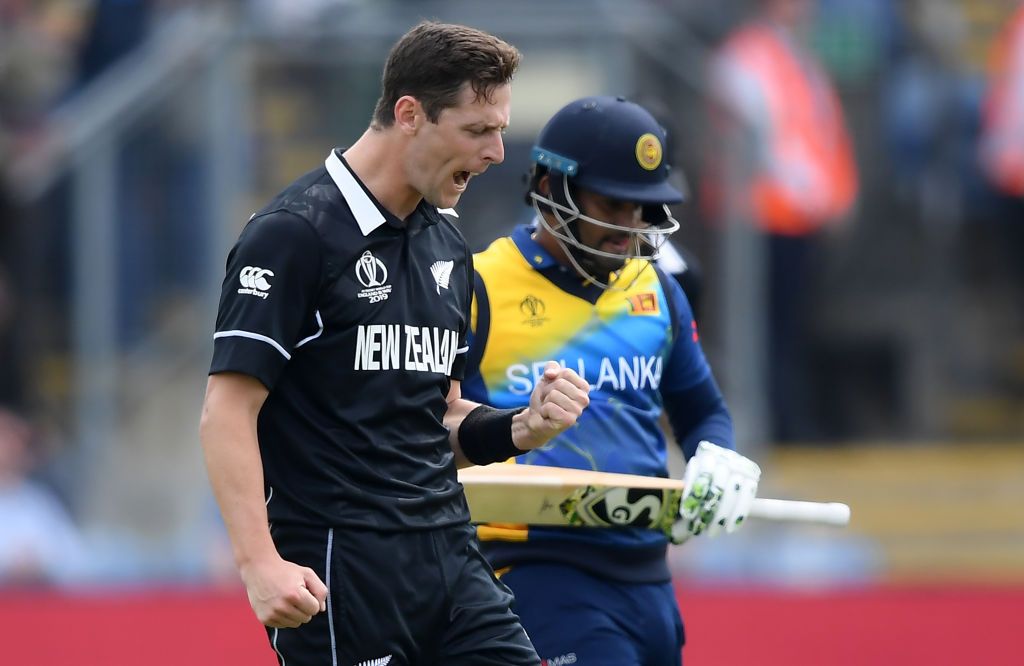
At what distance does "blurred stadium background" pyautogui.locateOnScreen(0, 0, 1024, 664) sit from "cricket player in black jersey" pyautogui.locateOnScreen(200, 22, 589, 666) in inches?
135

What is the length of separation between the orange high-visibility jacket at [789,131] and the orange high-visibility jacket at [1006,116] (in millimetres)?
1081

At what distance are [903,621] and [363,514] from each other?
4.65 m

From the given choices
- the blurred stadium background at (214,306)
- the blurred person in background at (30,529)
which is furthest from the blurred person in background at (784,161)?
the blurred person in background at (30,529)

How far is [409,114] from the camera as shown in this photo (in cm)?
334

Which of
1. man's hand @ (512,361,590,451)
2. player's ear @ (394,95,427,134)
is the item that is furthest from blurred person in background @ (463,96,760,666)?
player's ear @ (394,95,427,134)

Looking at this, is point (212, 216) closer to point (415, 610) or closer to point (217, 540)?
point (217, 540)

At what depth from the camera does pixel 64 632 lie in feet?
23.4

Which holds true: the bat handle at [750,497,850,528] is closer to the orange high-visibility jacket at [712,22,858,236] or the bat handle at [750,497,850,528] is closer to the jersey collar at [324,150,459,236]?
the jersey collar at [324,150,459,236]

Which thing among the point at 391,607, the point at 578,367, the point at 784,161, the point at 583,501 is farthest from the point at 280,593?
the point at 784,161

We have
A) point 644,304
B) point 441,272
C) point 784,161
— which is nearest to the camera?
point 441,272

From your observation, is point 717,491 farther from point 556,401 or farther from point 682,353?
point 556,401

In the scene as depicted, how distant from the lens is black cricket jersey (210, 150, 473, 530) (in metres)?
3.18

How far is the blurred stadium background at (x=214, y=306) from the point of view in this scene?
24.0 feet

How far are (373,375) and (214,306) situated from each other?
4.94 metres
